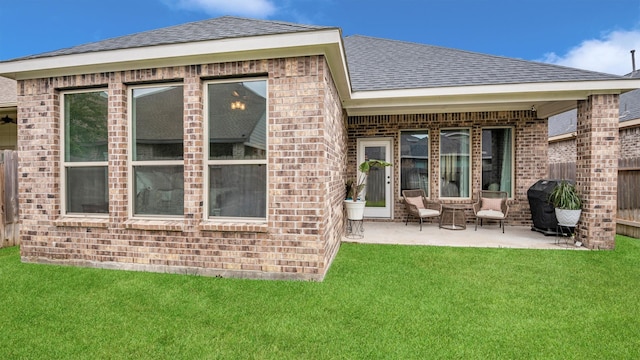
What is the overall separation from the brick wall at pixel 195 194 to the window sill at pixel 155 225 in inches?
0.5

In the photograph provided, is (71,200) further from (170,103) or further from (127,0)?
(127,0)

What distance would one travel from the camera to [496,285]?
11.9ft

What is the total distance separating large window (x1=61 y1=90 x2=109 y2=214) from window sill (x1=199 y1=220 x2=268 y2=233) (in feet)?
5.64

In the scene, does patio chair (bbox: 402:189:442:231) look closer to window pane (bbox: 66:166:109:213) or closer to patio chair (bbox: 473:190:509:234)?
patio chair (bbox: 473:190:509:234)

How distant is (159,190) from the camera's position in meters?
4.26

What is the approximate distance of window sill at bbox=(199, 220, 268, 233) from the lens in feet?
12.6

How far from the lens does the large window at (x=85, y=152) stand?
4379 millimetres

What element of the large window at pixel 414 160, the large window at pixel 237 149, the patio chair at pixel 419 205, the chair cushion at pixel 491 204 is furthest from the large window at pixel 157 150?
the chair cushion at pixel 491 204

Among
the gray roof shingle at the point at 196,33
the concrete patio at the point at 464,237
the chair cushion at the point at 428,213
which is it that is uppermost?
the gray roof shingle at the point at 196,33

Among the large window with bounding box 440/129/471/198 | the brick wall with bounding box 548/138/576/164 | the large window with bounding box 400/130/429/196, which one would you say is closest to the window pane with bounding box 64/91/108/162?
the large window with bounding box 400/130/429/196

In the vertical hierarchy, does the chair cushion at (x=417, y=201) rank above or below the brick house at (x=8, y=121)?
below

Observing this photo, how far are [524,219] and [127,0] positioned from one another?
764 inches

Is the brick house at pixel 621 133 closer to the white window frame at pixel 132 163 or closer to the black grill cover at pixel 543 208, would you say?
the black grill cover at pixel 543 208

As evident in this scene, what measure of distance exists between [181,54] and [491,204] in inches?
276
